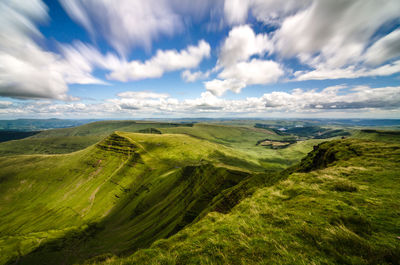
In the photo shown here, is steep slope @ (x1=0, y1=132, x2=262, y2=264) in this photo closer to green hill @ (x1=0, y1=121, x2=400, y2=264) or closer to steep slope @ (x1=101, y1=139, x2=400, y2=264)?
green hill @ (x1=0, y1=121, x2=400, y2=264)

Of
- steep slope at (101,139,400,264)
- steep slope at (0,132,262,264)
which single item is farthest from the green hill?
steep slope at (0,132,262,264)

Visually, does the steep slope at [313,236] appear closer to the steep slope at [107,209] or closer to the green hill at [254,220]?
the green hill at [254,220]

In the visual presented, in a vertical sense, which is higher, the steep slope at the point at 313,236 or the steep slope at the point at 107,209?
the steep slope at the point at 313,236

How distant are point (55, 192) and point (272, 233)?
270m

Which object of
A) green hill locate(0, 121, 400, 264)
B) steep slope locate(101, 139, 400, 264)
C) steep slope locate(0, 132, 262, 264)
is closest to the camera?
steep slope locate(101, 139, 400, 264)

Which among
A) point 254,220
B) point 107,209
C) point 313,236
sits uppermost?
point 313,236

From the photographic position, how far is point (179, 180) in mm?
126562

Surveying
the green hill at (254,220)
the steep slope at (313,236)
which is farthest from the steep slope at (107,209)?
the steep slope at (313,236)

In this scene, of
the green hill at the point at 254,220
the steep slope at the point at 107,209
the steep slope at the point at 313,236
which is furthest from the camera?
the steep slope at the point at 107,209

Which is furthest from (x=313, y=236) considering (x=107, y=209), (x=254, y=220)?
(x=107, y=209)

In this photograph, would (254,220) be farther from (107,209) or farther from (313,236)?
(107,209)

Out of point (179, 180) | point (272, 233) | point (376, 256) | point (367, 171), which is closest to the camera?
point (376, 256)

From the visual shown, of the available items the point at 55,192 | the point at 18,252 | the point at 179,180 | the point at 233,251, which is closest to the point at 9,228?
the point at 55,192

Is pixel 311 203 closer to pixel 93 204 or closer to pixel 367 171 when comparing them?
pixel 367 171
